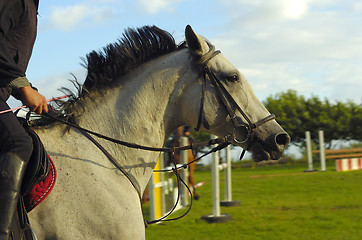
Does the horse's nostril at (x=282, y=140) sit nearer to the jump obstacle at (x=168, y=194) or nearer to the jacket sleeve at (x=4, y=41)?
the jacket sleeve at (x=4, y=41)

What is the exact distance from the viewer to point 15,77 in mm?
2662

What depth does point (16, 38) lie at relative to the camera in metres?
2.82

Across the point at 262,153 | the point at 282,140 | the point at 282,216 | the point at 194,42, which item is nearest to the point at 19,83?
the point at 194,42

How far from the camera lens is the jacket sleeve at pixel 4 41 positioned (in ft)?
8.47

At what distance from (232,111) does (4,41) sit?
164cm

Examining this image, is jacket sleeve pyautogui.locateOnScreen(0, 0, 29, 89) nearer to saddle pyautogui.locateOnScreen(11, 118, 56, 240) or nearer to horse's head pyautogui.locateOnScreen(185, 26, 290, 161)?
saddle pyautogui.locateOnScreen(11, 118, 56, 240)

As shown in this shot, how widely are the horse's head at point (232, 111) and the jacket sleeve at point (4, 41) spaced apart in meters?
1.21

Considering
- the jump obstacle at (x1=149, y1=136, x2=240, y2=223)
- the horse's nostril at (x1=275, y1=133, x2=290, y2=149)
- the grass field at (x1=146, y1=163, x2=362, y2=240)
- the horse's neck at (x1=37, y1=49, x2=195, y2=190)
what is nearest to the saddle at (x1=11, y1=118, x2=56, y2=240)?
the horse's neck at (x1=37, y1=49, x2=195, y2=190)

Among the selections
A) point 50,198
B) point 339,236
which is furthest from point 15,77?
point 339,236

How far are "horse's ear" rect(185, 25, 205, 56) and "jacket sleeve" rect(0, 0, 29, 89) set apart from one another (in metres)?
1.19

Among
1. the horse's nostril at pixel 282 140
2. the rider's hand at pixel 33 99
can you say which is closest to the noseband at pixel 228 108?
the horse's nostril at pixel 282 140

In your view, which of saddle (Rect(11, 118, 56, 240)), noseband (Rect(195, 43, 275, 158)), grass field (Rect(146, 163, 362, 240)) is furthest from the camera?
grass field (Rect(146, 163, 362, 240))

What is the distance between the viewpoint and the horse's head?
3.28m

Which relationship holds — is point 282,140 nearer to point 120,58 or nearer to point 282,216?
point 120,58
